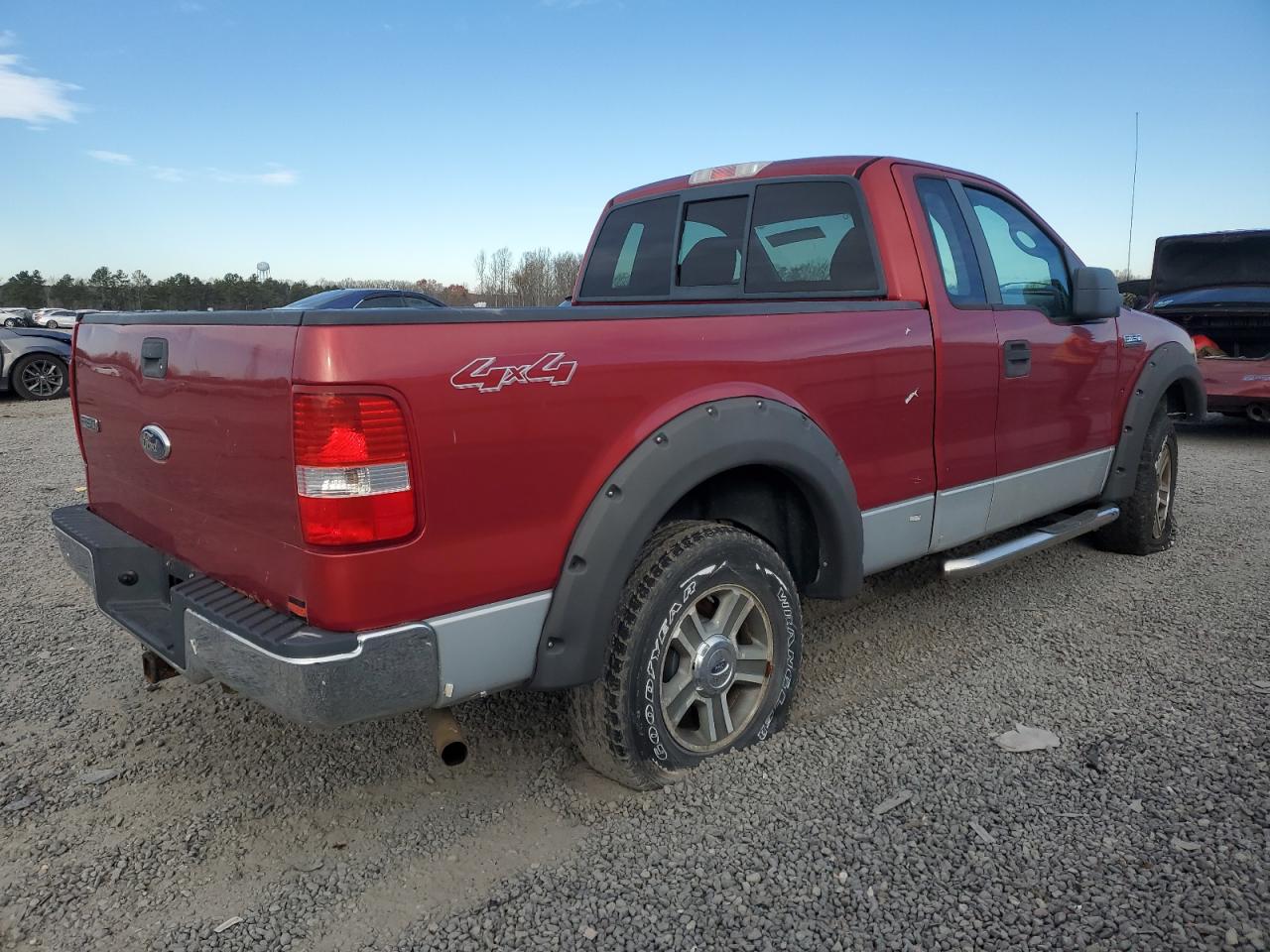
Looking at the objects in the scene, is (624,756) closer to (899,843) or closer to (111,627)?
(899,843)

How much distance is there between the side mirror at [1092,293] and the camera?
12.8 ft

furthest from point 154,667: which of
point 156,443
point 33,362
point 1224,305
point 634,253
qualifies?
point 33,362

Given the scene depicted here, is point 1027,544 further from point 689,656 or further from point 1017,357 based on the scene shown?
point 689,656

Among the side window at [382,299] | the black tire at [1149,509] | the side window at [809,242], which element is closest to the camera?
the side window at [809,242]

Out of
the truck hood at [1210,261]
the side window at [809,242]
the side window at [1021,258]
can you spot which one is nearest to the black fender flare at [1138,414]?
the side window at [1021,258]

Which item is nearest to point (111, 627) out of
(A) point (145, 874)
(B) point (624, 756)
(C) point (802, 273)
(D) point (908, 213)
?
(A) point (145, 874)

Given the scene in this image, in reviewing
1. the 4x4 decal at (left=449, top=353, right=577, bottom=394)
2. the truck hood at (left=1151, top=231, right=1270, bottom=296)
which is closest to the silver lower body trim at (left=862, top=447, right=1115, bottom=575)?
the 4x4 decal at (left=449, top=353, right=577, bottom=394)

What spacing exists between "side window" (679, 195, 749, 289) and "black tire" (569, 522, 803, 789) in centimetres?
156

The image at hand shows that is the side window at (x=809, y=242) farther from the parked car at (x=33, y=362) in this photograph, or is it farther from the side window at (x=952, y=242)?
the parked car at (x=33, y=362)

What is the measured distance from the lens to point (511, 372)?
2098 mm

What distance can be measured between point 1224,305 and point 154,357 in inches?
382

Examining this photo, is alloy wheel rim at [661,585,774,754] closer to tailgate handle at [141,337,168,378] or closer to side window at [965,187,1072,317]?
tailgate handle at [141,337,168,378]

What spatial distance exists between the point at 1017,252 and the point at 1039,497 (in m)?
1.10

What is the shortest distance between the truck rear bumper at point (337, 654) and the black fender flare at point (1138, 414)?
3598 millimetres
